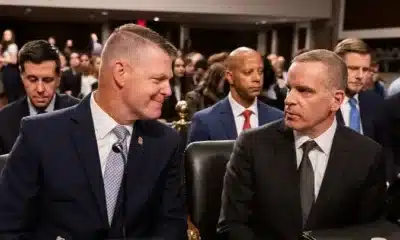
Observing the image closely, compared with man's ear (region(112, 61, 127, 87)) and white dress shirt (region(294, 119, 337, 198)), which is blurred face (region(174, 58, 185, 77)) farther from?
man's ear (region(112, 61, 127, 87))

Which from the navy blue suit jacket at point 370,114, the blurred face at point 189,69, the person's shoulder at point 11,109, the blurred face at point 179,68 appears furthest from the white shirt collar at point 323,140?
the blurred face at point 189,69

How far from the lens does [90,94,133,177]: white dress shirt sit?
168cm

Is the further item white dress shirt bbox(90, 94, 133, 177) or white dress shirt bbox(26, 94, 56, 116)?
white dress shirt bbox(26, 94, 56, 116)

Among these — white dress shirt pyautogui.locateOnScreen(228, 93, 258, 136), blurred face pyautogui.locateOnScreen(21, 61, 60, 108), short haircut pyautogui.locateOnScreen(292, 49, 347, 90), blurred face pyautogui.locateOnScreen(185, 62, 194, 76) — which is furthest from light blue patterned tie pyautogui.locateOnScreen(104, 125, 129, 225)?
blurred face pyautogui.locateOnScreen(185, 62, 194, 76)

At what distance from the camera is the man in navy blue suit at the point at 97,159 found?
1.60 meters

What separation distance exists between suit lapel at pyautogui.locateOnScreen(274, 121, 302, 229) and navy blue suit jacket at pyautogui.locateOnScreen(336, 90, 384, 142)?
1.13m

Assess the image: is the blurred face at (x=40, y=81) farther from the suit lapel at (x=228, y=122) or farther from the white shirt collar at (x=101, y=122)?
the white shirt collar at (x=101, y=122)

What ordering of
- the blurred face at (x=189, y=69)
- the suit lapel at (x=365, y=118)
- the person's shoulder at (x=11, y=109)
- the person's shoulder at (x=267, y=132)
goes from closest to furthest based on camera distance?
the person's shoulder at (x=267, y=132)
the person's shoulder at (x=11, y=109)
the suit lapel at (x=365, y=118)
the blurred face at (x=189, y=69)

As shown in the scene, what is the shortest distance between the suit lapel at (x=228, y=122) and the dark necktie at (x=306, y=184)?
1.28m

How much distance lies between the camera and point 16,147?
1.63 meters

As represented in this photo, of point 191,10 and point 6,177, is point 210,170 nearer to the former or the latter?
point 6,177

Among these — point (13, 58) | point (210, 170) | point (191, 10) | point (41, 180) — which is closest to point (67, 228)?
point (41, 180)

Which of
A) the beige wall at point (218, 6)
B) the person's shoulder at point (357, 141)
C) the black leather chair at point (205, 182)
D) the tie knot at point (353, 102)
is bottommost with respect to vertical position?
the black leather chair at point (205, 182)

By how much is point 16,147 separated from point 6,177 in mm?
91
